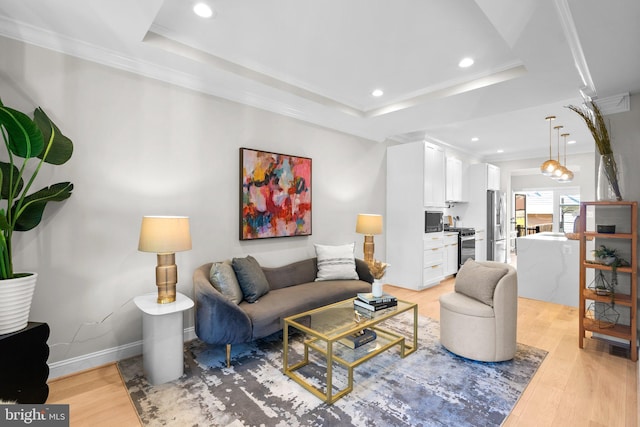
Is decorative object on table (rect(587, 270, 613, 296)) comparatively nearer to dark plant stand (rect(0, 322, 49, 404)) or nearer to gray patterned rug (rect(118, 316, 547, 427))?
gray patterned rug (rect(118, 316, 547, 427))

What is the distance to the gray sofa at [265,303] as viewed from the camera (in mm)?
2424

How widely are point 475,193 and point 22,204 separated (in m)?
7.13

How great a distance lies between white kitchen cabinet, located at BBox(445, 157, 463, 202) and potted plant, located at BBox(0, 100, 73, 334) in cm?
549

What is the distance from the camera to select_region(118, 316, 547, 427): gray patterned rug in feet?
6.22

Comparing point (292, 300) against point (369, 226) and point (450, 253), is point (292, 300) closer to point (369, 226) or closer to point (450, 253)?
point (369, 226)

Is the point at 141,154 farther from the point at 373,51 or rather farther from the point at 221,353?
the point at 373,51

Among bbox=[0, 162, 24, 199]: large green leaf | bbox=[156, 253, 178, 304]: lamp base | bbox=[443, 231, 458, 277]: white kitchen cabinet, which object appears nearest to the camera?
bbox=[0, 162, 24, 199]: large green leaf

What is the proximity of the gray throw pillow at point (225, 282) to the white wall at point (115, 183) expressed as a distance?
439 mm

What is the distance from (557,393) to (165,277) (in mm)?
3035

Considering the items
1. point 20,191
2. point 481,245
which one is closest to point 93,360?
point 20,191

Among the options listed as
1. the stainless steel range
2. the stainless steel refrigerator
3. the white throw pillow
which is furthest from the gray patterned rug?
the stainless steel refrigerator

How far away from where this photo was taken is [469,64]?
2.87m

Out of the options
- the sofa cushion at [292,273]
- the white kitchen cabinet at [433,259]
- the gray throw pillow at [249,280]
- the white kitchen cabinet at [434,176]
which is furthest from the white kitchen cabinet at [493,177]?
the gray throw pillow at [249,280]

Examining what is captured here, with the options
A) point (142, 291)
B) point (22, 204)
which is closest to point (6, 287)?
point (22, 204)
